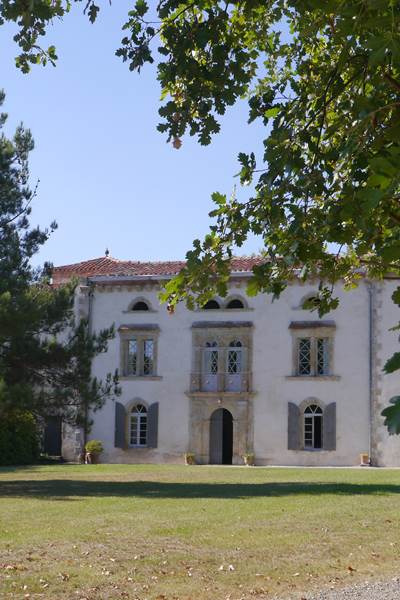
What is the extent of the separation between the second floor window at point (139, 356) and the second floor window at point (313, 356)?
17.2 ft

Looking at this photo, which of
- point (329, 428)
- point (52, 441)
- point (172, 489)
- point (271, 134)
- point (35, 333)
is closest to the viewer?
point (271, 134)

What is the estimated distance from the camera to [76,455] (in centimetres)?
3312

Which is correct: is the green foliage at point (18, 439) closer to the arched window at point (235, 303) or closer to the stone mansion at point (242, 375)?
the stone mansion at point (242, 375)

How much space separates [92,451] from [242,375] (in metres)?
5.80

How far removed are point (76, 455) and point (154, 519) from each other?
20334 millimetres

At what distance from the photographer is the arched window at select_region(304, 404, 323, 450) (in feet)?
103

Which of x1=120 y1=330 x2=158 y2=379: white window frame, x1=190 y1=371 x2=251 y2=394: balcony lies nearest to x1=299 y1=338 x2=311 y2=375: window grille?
x1=190 y1=371 x2=251 y2=394: balcony

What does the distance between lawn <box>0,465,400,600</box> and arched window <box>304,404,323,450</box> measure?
35.7ft

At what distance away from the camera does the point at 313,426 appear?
31375 millimetres

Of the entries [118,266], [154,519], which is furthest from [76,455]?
[154,519]

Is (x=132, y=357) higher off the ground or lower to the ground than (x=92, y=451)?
higher

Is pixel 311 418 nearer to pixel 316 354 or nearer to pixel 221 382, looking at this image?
pixel 316 354

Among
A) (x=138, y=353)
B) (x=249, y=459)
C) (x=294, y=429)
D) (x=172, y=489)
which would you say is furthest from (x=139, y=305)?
(x=172, y=489)

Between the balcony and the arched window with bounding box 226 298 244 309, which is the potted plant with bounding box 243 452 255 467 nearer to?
the balcony
